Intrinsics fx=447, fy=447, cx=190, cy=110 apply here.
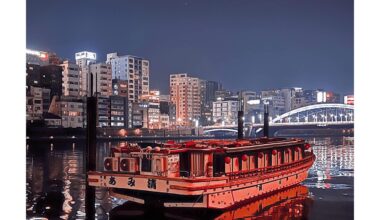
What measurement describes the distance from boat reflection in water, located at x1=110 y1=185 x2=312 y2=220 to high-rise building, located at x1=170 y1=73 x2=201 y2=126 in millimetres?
4515

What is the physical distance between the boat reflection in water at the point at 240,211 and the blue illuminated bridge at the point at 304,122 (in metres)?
2.93

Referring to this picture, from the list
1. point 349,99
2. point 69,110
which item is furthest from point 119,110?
point 349,99

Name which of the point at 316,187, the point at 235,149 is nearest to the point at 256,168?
the point at 235,149

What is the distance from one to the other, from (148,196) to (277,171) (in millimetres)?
2824

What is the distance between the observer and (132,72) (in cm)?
1809

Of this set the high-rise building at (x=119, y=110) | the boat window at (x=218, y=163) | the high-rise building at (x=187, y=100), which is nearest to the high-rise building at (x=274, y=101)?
the high-rise building at (x=187, y=100)

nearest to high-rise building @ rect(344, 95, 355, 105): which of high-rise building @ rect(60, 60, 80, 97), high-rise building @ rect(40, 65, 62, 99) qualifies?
high-rise building @ rect(40, 65, 62, 99)

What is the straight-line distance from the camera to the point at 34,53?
888 cm

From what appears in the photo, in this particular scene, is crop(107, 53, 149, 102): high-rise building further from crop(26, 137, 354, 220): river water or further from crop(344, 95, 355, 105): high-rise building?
crop(344, 95, 355, 105): high-rise building

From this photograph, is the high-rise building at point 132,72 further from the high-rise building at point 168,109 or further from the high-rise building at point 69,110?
the high-rise building at point 69,110

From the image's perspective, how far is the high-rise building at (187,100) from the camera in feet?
39.9

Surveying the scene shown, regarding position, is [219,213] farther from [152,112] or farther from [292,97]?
[152,112]

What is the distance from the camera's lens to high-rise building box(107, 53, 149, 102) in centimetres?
1605
